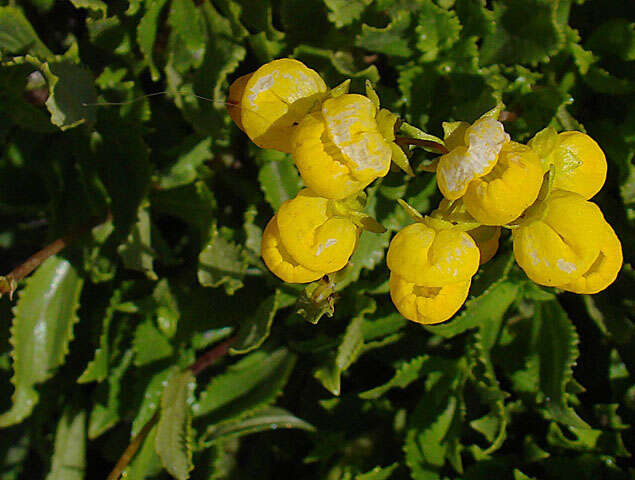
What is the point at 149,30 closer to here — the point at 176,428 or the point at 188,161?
the point at 188,161

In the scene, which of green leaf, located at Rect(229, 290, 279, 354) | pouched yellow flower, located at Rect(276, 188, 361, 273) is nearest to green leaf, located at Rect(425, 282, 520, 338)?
green leaf, located at Rect(229, 290, 279, 354)

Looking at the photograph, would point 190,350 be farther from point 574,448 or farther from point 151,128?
point 574,448

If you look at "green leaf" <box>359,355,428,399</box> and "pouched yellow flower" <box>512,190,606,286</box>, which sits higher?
"pouched yellow flower" <box>512,190,606,286</box>

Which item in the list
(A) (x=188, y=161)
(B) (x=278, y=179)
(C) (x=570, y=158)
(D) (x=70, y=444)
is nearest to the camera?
(C) (x=570, y=158)

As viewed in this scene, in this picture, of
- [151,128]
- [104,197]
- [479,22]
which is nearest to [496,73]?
[479,22]

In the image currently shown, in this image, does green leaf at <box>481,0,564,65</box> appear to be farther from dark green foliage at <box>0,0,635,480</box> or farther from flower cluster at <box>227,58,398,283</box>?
flower cluster at <box>227,58,398,283</box>

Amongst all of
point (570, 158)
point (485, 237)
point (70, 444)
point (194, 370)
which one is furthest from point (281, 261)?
point (70, 444)

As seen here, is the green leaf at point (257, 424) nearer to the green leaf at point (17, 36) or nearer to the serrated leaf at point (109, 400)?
the serrated leaf at point (109, 400)
